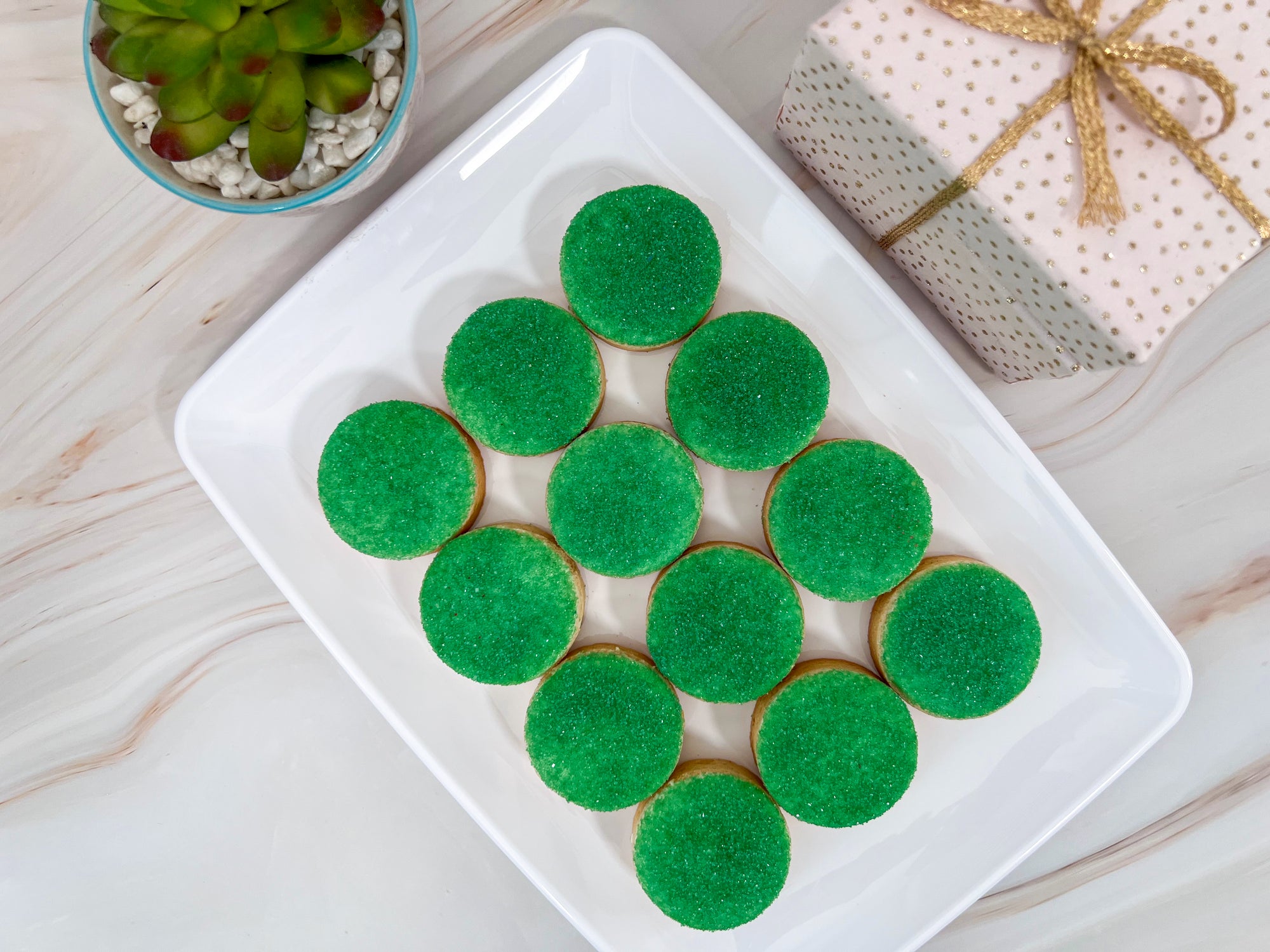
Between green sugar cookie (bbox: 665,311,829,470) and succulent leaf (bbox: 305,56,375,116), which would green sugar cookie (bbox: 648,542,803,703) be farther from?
succulent leaf (bbox: 305,56,375,116)

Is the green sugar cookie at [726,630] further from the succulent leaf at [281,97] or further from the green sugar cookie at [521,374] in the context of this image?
the succulent leaf at [281,97]

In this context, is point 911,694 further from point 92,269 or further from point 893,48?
point 92,269

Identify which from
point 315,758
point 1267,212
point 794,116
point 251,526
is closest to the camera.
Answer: point 1267,212

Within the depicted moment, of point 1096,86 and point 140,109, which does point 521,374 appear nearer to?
point 140,109

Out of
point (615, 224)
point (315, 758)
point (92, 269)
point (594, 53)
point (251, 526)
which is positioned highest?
point (594, 53)

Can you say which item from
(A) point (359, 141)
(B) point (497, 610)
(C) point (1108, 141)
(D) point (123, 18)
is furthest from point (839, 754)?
(D) point (123, 18)

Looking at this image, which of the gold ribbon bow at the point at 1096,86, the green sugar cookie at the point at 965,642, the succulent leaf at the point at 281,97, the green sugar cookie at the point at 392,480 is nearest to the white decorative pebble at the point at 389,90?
the succulent leaf at the point at 281,97

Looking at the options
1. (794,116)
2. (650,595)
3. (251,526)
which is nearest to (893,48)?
(794,116)
